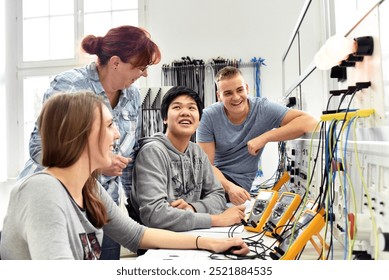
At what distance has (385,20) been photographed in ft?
2.95

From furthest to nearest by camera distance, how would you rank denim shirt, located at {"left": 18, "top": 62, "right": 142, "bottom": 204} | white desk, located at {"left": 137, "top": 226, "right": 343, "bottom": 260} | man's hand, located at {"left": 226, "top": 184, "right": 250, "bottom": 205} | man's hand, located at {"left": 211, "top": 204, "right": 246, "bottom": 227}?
man's hand, located at {"left": 226, "top": 184, "right": 250, "bottom": 205} → man's hand, located at {"left": 211, "top": 204, "right": 246, "bottom": 227} → denim shirt, located at {"left": 18, "top": 62, "right": 142, "bottom": 204} → white desk, located at {"left": 137, "top": 226, "right": 343, "bottom": 260}

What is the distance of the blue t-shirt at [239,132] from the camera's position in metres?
2.14

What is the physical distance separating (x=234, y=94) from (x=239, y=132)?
0.74 feet

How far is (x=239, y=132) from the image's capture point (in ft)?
7.08

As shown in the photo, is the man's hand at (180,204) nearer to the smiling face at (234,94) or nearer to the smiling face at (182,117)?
the smiling face at (182,117)

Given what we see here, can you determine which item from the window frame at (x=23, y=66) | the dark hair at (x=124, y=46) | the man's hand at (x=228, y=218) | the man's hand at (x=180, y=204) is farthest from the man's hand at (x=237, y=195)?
the window frame at (x=23, y=66)

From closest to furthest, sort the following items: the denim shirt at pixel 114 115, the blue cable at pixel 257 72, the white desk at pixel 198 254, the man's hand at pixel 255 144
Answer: the white desk at pixel 198 254
the denim shirt at pixel 114 115
the man's hand at pixel 255 144
the blue cable at pixel 257 72

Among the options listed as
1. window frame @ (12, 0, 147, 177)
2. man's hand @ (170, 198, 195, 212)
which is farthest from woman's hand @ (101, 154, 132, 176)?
window frame @ (12, 0, 147, 177)

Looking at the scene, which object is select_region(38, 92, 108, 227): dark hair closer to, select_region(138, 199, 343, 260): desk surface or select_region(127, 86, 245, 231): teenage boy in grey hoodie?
select_region(138, 199, 343, 260): desk surface

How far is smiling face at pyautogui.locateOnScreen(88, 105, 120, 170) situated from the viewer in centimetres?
89

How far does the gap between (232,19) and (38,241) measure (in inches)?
154

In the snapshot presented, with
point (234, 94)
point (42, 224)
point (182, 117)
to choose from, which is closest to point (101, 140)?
point (42, 224)

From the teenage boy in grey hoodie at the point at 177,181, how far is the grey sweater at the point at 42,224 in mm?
467

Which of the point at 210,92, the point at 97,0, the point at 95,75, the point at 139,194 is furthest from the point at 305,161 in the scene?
the point at 97,0
